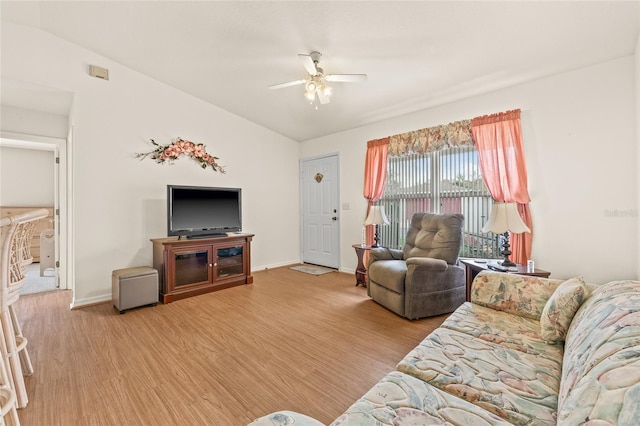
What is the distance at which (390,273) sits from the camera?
2.91m

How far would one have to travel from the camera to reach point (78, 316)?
115 inches

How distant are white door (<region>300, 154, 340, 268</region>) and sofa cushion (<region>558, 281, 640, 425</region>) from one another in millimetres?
3898

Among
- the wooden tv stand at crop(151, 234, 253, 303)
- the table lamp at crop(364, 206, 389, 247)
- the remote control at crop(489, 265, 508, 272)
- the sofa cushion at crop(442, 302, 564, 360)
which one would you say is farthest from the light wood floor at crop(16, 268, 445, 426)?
→ the table lamp at crop(364, 206, 389, 247)

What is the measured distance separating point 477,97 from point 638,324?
321 centimetres

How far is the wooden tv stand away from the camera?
337 centimetres

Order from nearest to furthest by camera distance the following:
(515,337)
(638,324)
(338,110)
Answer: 1. (638,324)
2. (515,337)
3. (338,110)

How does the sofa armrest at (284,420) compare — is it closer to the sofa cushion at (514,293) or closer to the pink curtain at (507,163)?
the sofa cushion at (514,293)

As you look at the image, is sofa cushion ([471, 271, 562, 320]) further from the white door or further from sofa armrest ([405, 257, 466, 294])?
the white door

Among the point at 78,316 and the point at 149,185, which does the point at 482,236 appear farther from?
the point at 78,316

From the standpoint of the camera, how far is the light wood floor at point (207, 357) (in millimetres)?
1587

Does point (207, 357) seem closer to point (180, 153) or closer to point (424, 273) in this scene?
point (424, 273)

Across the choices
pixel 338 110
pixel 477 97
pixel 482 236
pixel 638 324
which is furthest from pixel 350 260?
pixel 638 324

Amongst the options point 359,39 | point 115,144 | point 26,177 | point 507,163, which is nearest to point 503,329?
point 507,163

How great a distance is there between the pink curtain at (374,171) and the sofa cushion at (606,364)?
3.14 metres
